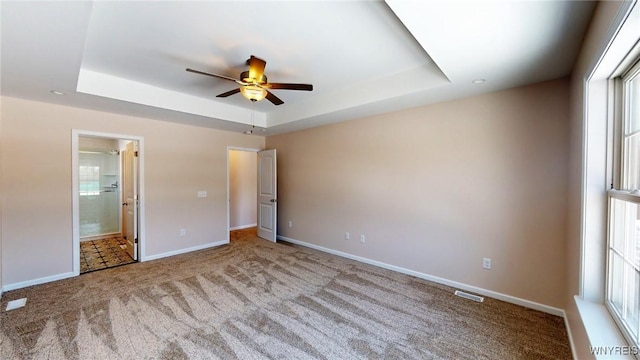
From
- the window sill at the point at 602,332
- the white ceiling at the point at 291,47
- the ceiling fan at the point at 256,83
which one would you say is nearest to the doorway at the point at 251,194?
the white ceiling at the point at 291,47

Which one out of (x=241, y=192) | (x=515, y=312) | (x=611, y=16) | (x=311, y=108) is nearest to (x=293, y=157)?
(x=311, y=108)

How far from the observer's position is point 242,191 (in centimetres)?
679

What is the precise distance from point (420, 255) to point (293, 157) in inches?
119

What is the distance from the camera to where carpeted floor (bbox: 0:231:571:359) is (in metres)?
2.06

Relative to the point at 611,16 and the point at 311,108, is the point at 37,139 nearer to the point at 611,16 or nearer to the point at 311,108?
the point at 311,108

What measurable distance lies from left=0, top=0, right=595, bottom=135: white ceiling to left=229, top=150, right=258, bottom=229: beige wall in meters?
3.09

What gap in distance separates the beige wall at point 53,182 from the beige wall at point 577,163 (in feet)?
16.9

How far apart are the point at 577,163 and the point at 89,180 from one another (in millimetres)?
7991

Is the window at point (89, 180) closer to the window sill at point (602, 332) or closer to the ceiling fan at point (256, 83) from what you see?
A: the ceiling fan at point (256, 83)

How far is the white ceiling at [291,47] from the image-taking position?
1633 millimetres

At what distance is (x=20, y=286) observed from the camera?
3.18 metres

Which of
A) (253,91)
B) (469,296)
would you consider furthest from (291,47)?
(469,296)

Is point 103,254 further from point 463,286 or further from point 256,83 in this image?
point 463,286

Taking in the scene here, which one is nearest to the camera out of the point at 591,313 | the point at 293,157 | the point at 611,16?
the point at 611,16
